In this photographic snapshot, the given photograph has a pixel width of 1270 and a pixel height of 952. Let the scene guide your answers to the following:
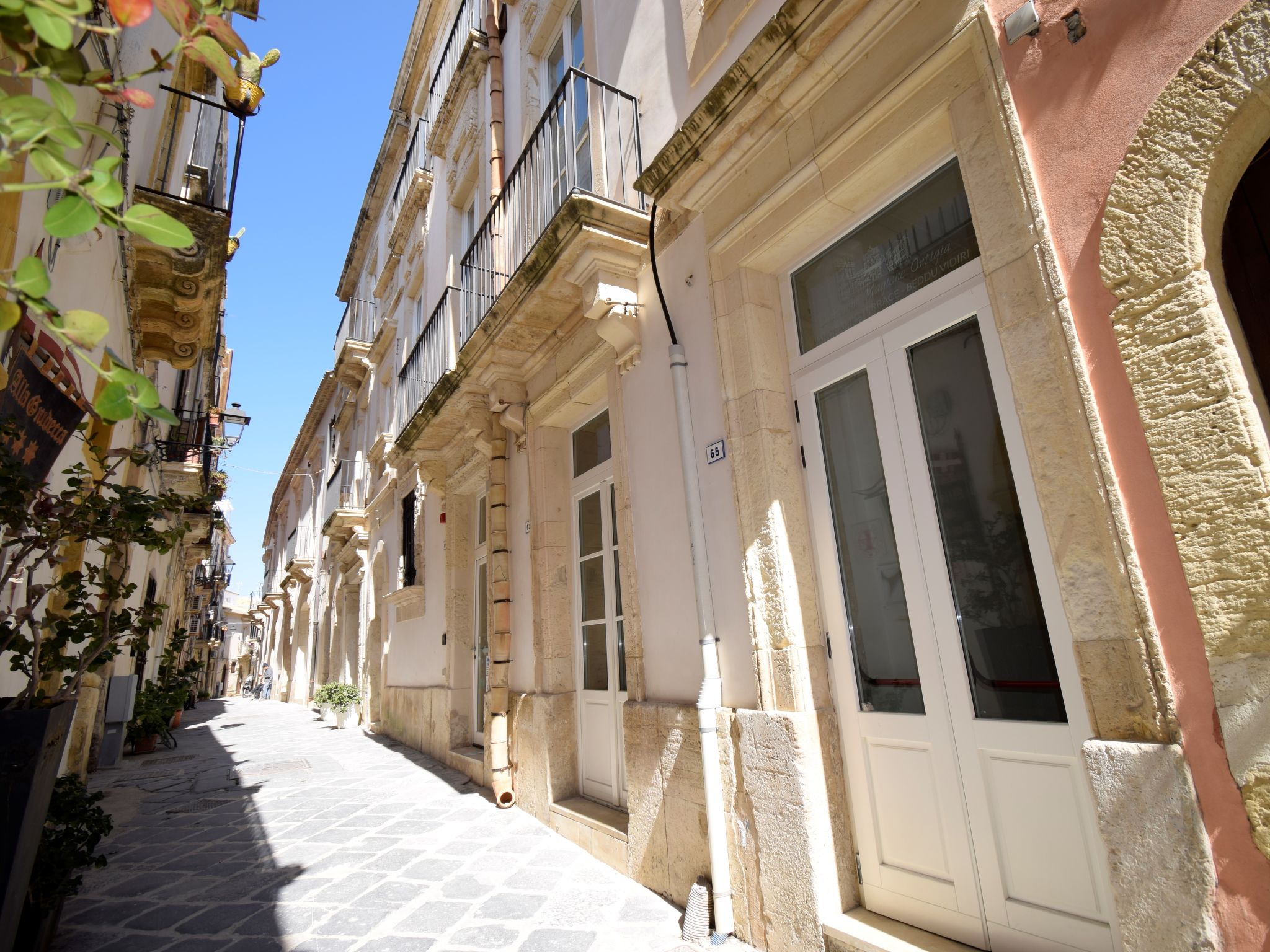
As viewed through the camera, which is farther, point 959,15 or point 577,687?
point 577,687

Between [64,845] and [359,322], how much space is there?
51.5 feet

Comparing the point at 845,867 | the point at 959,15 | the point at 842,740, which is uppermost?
the point at 959,15

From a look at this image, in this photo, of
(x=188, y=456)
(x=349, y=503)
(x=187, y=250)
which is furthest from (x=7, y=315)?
(x=349, y=503)

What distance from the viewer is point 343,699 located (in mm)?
12695

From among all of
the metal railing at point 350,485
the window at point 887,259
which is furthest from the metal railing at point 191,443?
the window at point 887,259

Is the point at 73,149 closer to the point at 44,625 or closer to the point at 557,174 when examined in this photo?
the point at 44,625

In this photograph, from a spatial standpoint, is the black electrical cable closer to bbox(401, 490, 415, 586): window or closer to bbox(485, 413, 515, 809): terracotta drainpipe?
bbox(485, 413, 515, 809): terracotta drainpipe

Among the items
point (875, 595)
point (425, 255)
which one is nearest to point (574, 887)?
point (875, 595)

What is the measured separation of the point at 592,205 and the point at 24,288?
3.67 meters

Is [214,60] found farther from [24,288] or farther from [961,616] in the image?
[961,616]

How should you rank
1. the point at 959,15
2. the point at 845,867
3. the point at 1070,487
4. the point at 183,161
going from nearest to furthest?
the point at 1070,487 → the point at 959,15 → the point at 845,867 → the point at 183,161

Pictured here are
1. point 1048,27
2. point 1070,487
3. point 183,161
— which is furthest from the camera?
point 183,161

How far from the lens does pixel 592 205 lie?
417cm

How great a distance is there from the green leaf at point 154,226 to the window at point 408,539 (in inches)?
361
